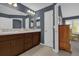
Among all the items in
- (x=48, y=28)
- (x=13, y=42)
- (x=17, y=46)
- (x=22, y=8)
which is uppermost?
(x=22, y=8)

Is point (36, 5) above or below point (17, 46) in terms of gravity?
above

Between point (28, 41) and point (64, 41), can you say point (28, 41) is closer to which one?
point (28, 41)

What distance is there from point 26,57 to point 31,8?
0.93 metres

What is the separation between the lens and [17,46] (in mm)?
2252

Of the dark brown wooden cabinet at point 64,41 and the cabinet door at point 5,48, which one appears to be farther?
the dark brown wooden cabinet at point 64,41

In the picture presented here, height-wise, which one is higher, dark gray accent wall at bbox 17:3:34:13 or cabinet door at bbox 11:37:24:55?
dark gray accent wall at bbox 17:3:34:13

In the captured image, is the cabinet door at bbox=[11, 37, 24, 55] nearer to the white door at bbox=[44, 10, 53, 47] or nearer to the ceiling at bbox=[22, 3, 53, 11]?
the white door at bbox=[44, 10, 53, 47]

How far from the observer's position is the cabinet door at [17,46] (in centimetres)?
208

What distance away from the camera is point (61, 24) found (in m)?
1.94

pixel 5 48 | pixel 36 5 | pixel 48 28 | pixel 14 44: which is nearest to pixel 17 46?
pixel 14 44

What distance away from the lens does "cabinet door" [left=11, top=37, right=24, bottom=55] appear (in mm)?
2083

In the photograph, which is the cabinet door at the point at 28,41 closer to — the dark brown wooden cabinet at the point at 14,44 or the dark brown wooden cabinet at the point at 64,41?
the dark brown wooden cabinet at the point at 14,44

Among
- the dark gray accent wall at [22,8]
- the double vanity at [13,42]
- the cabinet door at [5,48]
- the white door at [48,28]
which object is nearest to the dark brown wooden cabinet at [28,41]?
the double vanity at [13,42]

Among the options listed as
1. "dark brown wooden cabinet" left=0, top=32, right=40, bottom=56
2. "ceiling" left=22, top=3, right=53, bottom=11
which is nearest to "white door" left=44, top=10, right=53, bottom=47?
"ceiling" left=22, top=3, right=53, bottom=11
